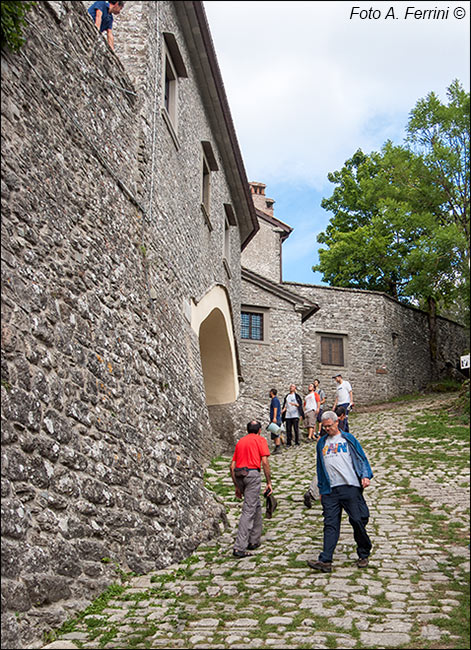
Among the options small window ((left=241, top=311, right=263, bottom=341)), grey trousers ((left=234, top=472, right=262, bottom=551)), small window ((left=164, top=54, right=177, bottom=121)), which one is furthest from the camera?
small window ((left=241, top=311, right=263, bottom=341))

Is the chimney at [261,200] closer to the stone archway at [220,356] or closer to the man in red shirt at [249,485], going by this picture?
the stone archway at [220,356]

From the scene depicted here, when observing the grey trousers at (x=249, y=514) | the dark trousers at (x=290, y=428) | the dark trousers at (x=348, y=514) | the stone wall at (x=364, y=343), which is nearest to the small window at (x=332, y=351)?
the stone wall at (x=364, y=343)

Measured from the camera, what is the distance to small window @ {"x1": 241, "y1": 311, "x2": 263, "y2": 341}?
73.5 feet

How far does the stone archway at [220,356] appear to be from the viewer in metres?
14.5

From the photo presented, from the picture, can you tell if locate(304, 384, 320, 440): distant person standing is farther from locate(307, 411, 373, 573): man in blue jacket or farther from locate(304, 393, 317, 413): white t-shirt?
locate(307, 411, 373, 573): man in blue jacket

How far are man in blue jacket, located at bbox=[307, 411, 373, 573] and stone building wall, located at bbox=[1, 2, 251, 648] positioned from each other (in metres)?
1.65

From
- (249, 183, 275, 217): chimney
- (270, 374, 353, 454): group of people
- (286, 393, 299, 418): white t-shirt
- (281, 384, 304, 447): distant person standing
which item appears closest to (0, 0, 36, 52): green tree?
(270, 374, 353, 454): group of people

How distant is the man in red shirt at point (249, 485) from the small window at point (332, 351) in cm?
1804

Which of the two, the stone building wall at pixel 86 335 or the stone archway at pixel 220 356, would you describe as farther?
the stone archway at pixel 220 356

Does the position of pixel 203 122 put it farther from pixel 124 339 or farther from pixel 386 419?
pixel 386 419

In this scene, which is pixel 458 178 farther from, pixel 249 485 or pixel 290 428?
pixel 290 428

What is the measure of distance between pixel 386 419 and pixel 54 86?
44.7ft

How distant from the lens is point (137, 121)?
27.2 ft

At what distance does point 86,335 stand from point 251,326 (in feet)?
54.7
